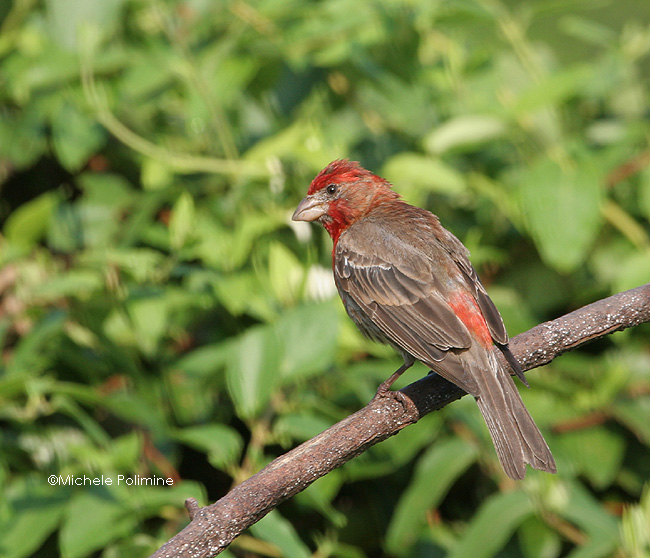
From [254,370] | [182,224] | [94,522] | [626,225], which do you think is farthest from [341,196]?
[94,522]

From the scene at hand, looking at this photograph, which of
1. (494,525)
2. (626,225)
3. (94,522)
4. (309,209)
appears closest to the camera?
(94,522)

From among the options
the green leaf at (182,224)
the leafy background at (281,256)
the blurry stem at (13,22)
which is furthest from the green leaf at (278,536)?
the blurry stem at (13,22)

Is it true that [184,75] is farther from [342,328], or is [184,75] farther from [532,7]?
[532,7]

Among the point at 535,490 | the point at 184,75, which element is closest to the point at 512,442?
the point at 535,490

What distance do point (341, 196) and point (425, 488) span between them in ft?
4.65

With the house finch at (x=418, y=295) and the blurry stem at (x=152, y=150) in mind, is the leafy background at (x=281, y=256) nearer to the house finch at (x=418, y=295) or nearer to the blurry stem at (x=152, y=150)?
the blurry stem at (x=152, y=150)

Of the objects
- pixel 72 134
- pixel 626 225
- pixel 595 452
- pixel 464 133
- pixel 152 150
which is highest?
pixel 72 134

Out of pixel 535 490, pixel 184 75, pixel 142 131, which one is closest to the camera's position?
pixel 535 490

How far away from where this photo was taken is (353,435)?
9.86 feet

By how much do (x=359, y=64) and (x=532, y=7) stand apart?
105cm

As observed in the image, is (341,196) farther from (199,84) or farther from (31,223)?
(31,223)

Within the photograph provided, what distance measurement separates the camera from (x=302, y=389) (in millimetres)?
3895

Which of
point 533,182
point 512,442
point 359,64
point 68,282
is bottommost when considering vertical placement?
point 512,442

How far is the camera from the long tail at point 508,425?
3.22 meters
